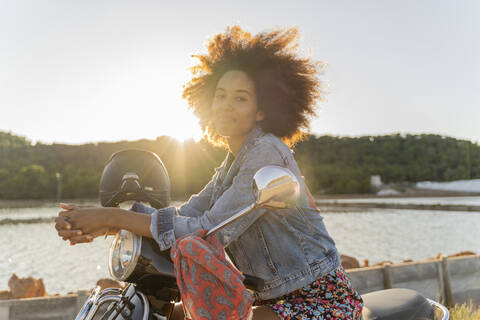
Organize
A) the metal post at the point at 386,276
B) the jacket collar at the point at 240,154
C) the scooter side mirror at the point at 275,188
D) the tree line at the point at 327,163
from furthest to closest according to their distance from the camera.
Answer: the tree line at the point at 327,163
the metal post at the point at 386,276
the jacket collar at the point at 240,154
the scooter side mirror at the point at 275,188

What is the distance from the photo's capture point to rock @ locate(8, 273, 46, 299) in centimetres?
545

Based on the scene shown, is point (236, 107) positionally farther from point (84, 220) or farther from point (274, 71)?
point (84, 220)

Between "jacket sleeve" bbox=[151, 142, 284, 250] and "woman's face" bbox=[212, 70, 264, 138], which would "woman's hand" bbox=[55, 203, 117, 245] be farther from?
"woman's face" bbox=[212, 70, 264, 138]

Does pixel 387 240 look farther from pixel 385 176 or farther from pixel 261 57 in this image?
pixel 385 176

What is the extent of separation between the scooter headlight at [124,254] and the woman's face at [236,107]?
2.25 ft

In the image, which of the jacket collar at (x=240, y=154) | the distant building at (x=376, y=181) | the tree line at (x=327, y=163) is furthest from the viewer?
the distant building at (x=376, y=181)

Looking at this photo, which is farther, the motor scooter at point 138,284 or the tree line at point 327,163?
the tree line at point 327,163

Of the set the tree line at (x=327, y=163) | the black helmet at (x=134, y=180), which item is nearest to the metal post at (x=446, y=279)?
the black helmet at (x=134, y=180)

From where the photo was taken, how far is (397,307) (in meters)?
1.63

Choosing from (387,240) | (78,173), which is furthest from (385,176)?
(387,240)

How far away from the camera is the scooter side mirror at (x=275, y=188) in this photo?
40.9 inches

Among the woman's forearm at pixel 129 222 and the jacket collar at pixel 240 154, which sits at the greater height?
the jacket collar at pixel 240 154

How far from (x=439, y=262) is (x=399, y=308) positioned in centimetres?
358

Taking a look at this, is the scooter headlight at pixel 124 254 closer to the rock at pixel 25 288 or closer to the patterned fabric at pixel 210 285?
the patterned fabric at pixel 210 285
